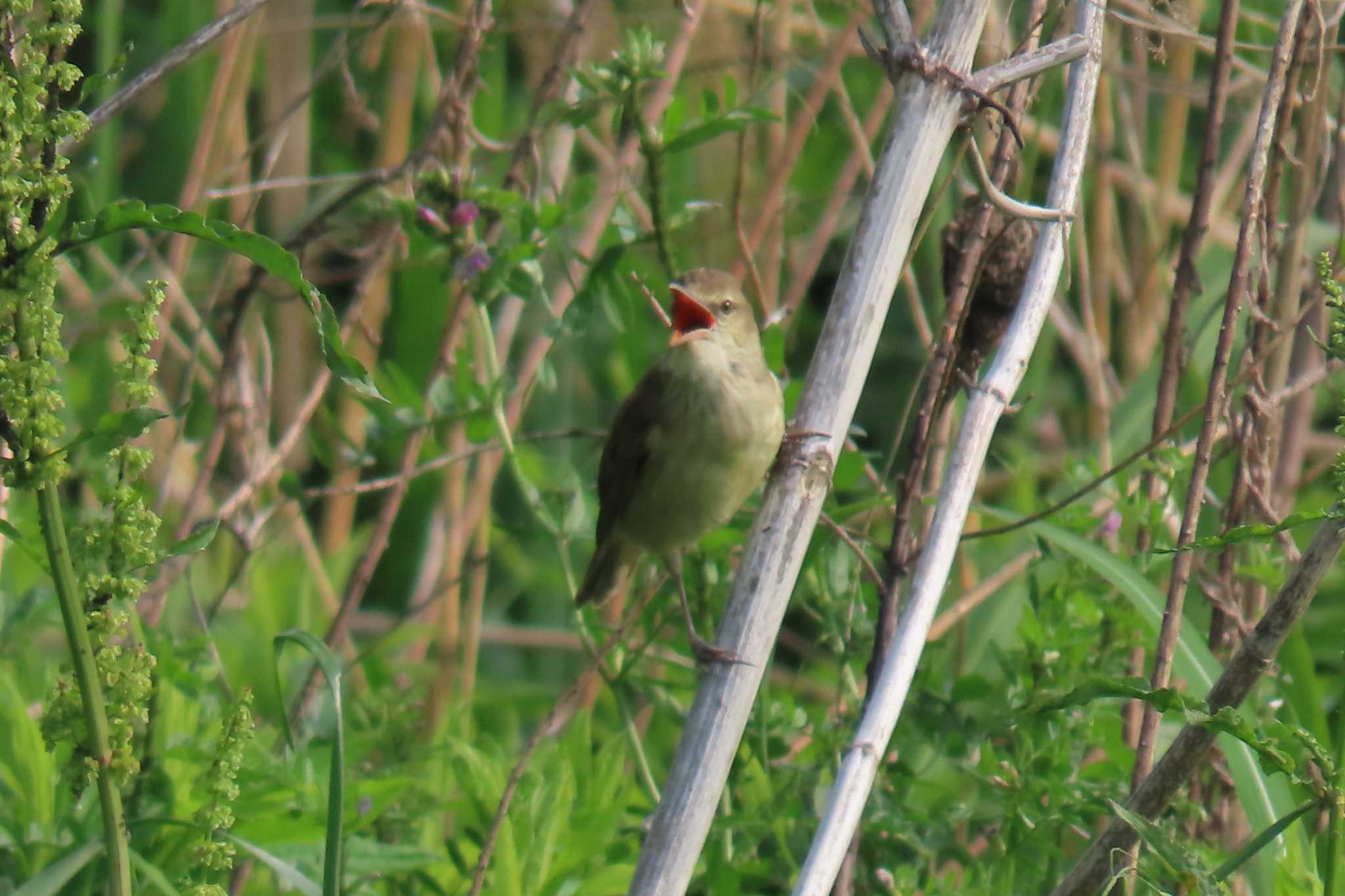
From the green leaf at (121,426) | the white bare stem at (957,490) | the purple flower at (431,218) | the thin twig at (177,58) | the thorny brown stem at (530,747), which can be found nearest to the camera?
the green leaf at (121,426)

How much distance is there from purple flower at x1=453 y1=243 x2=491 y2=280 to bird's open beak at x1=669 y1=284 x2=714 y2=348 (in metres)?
0.33

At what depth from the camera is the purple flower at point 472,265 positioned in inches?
103

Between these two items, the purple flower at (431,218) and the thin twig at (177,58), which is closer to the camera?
the thin twig at (177,58)

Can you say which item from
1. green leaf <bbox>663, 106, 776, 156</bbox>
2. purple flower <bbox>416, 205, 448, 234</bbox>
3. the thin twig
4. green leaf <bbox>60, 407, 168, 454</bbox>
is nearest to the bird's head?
green leaf <bbox>663, 106, 776, 156</bbox>

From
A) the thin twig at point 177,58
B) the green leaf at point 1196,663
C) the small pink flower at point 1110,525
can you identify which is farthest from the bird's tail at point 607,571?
the thin twig at point 177,58

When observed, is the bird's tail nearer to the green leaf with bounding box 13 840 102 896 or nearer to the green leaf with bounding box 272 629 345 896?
the green leaf with bounding box 13 840 102 896

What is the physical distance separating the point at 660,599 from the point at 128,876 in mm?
1402

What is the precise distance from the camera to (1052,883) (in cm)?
251

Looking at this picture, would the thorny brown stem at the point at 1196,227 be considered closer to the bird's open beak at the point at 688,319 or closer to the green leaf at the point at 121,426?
the bird's open beak at the point at 688,319

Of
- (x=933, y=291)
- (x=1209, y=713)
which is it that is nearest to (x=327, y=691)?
(x=1209, y=713)

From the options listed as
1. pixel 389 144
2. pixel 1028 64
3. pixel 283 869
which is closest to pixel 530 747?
pixel 283 869

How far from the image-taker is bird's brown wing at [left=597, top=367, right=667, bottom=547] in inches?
119

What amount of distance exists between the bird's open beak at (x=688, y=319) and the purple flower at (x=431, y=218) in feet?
1.34

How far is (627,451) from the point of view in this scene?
10.2 feet
